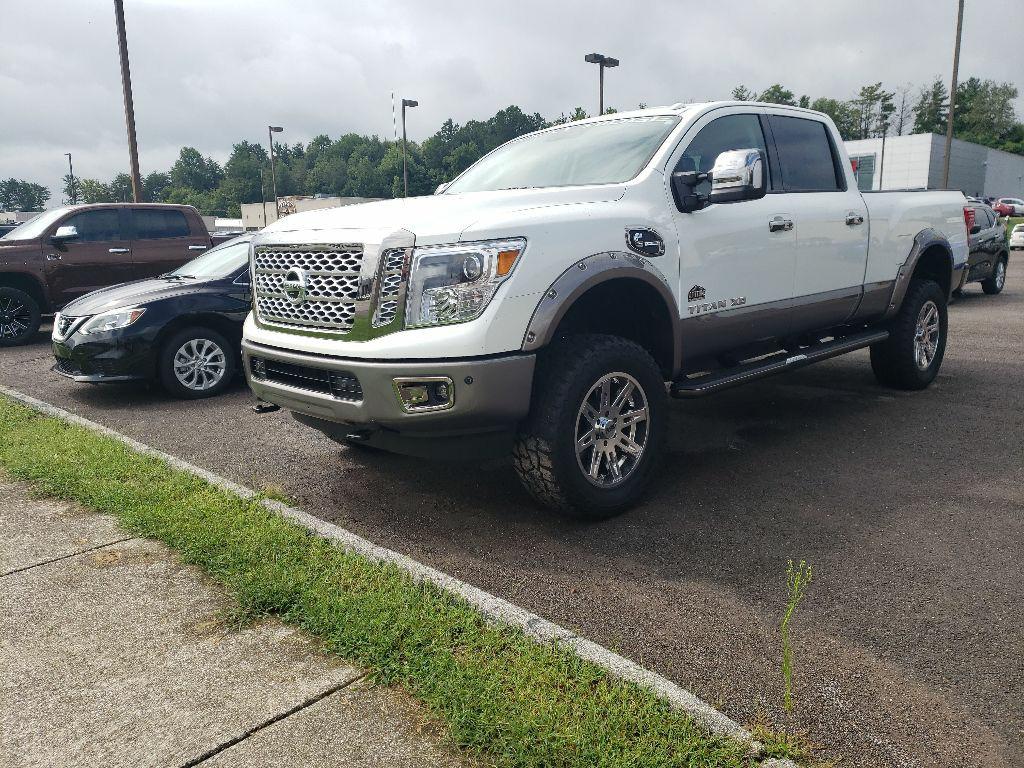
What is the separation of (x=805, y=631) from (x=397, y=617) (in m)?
1.47

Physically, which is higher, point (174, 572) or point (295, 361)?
point (295, 361)

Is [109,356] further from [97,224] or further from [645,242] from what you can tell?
[97,224]

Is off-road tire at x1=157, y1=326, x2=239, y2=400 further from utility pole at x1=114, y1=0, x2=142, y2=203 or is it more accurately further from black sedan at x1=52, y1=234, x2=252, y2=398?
utility pole at x1=114, y1=0, x2=142, y2=203

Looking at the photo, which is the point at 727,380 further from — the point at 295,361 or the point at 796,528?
the point at 295,361

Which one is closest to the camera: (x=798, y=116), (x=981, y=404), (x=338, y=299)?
(x=338, y=299)

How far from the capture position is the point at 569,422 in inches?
146

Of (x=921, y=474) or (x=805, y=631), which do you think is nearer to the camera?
(x=805, y=631)

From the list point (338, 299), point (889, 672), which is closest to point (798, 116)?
point (338, 299)

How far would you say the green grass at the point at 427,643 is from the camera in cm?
223

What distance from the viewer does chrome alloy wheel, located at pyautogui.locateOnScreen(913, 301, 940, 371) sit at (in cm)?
654

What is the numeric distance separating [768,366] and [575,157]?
67.8 inches

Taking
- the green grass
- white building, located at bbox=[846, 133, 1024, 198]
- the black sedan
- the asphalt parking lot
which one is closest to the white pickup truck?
the asphalt parking lot

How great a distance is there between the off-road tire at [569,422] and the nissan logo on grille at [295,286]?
1222mm

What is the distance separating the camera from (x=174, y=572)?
3.49 meters
